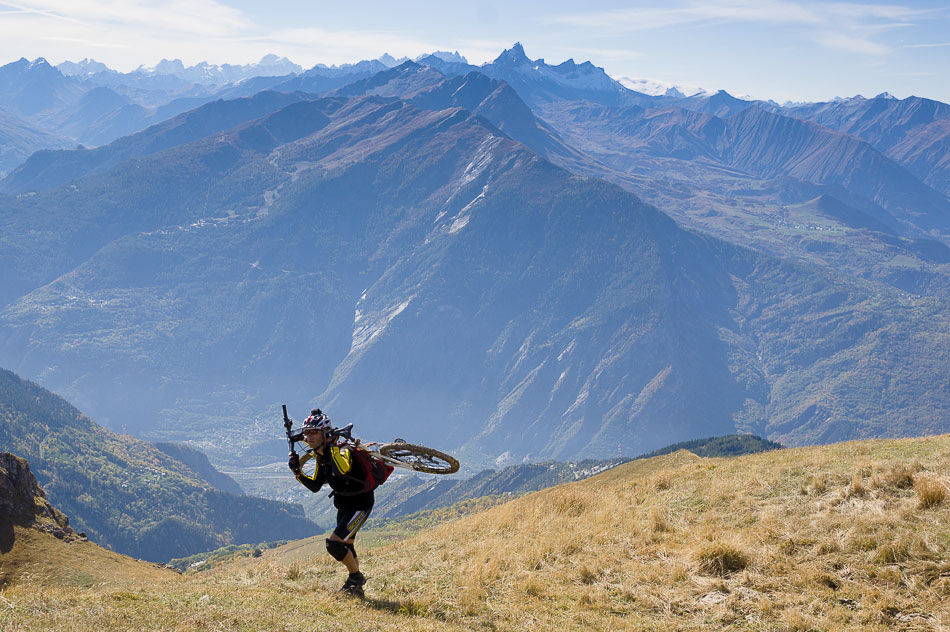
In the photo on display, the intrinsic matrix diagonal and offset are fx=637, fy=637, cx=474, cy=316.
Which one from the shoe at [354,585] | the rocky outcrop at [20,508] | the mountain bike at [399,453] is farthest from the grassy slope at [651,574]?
the rocky outcrop at [20,508]

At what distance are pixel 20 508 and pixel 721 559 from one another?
914 inches

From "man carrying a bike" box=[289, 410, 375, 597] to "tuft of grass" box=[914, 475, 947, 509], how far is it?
13.0m

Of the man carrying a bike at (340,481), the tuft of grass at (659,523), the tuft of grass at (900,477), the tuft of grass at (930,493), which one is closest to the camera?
the man carrying a bike at (340,481)

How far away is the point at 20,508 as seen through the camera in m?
22.6

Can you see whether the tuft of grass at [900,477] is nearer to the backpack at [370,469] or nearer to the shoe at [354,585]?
the backpack at [370,469]

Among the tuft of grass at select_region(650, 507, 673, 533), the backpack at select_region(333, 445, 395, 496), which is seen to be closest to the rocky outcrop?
the backpack at select_region(333, 445, 395, 496)

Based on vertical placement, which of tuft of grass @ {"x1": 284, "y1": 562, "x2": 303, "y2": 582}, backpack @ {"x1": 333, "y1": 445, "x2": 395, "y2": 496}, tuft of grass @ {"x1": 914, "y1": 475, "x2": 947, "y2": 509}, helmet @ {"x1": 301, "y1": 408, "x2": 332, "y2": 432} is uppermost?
helmet @ {"x1": 301, "y1": 408, "x2": 332, "y2": 432}

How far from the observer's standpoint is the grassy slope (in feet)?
39.4

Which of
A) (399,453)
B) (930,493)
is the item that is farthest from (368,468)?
(930,493)

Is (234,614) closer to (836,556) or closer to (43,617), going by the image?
(43,617)

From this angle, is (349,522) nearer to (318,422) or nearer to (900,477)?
(318,422)

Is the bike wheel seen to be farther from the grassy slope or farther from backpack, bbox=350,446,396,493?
the grassy slope

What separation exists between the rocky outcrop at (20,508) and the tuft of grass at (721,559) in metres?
20.9

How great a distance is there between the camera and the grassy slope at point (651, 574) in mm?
12000
